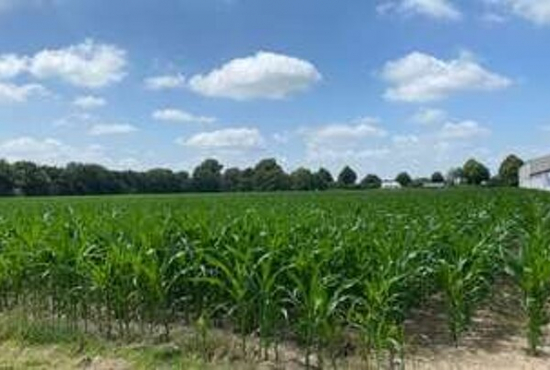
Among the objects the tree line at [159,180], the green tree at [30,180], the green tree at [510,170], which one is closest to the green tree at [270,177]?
the tree line at [159,180]

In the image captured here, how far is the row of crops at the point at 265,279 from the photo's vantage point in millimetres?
7207

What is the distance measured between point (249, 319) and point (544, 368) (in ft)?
8.34

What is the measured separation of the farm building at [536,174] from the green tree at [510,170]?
17.2 ft

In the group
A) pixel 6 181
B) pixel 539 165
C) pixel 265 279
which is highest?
pixel 539 165

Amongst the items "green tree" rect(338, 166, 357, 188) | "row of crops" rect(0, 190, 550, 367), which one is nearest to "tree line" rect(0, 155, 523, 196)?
"green tree" rect(338, 166, 357, 188)

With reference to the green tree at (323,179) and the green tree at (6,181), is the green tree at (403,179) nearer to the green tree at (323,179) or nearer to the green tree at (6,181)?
the green tree at (323,179)

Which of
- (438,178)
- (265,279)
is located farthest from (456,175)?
(265,279)

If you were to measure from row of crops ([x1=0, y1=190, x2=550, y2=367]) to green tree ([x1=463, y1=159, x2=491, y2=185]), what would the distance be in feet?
381

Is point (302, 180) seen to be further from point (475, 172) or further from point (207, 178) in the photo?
point (475, 172)

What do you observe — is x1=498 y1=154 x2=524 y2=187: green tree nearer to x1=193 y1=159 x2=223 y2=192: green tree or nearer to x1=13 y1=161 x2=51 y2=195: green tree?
x1=193 y1=159 x2=223 y2=192: green tree

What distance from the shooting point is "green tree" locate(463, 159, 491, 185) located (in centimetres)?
→ 12344

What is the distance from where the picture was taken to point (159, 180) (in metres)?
94.4

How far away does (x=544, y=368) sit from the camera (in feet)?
23.4

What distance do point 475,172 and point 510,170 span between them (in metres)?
13.5
